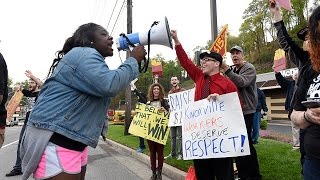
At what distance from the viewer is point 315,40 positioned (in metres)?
2.28

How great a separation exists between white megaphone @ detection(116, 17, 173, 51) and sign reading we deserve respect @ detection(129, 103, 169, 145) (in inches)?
175

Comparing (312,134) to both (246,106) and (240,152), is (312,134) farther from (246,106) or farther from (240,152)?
(246,106)

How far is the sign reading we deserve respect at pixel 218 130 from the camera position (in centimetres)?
390

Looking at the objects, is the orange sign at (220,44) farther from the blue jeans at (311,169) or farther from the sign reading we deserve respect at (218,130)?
the blue jeans at (311,169)

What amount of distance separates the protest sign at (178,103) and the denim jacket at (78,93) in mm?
4120

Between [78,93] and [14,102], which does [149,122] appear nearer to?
[14,102]

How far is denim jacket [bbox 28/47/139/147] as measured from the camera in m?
2.25

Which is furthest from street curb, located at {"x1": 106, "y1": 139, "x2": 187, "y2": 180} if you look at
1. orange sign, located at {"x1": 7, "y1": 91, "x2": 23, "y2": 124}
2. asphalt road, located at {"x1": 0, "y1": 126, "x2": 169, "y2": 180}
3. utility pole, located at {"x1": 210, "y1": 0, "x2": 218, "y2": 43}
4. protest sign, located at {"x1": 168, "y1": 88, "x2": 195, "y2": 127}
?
orange sign, located at {"x1": 7, "y1": 91, "x2": 23, "y2": 124}

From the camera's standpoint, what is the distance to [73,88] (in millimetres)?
2307

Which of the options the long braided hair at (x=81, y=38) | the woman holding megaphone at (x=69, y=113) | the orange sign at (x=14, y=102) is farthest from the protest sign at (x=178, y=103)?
the woman holding megaphone at (x=69, y=113)

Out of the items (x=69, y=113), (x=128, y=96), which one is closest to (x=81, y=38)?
(x=69, y=113)

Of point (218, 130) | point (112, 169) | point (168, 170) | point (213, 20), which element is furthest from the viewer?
point (112, 169)

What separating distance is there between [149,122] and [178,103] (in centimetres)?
120

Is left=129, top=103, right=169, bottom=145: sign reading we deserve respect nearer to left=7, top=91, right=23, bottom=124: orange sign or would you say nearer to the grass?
the grass
